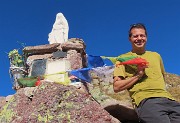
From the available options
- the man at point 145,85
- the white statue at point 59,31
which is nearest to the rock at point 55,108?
the man at point 145,85

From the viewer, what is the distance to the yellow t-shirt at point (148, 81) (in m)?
4.24

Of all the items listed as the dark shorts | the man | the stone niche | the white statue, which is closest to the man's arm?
the man

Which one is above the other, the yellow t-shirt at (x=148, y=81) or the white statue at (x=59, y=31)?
the white statue at (x=59, y=31)

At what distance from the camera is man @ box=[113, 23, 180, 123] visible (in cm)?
403

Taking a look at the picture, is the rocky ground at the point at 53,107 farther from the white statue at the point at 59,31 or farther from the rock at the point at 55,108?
the white statue at the point at 59,31

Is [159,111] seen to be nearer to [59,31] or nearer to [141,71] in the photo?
[141,71]

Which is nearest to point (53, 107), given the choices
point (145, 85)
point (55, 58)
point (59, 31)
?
point (145, 85)

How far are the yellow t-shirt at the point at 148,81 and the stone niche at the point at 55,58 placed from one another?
45.7ft

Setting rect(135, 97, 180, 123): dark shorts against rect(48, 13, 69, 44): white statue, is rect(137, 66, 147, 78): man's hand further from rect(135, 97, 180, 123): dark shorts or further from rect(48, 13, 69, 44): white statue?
rect(48, 13, 69, 44): white statue

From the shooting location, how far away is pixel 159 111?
4.00 metres

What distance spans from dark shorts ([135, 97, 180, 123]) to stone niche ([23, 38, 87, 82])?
1432 cm

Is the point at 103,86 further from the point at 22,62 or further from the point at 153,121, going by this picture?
the point at 153,121

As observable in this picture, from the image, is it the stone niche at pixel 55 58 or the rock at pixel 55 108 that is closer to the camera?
the rock at pixel 55 108

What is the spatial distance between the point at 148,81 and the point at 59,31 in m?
18.3
